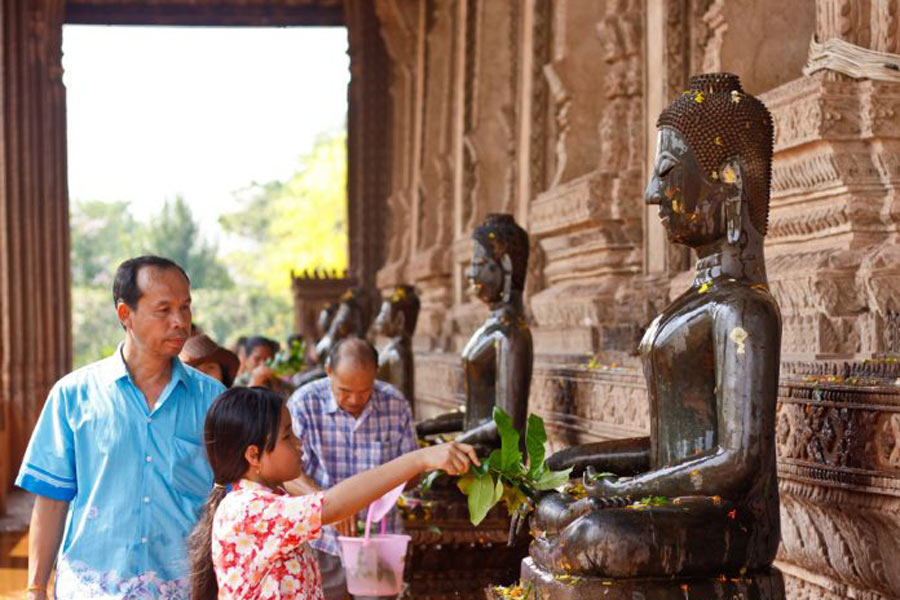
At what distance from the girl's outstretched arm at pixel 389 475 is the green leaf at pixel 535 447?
18 cm

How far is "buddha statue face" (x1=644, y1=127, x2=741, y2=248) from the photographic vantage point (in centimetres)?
312

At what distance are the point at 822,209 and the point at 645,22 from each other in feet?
8.69

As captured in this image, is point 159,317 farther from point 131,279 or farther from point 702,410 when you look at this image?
point 702,410

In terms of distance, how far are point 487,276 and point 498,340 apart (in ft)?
0.86

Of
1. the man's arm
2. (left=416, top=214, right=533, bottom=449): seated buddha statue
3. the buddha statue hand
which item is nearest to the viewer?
the buddha statue hand

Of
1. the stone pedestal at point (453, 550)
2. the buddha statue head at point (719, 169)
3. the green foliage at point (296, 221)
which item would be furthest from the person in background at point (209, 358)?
the green foliage at point (296, 221)

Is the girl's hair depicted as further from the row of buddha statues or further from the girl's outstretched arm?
the row of buddha statues

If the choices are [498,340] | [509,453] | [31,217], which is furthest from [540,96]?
[31,217]

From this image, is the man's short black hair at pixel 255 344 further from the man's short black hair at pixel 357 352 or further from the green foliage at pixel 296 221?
the green foliage at pixel 296 221

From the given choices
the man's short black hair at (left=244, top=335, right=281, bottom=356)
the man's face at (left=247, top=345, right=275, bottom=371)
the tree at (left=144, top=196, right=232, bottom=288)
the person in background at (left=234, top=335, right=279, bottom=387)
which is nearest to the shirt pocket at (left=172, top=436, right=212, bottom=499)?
the person in background at (left=234, top=335, right=279, bottom=387)

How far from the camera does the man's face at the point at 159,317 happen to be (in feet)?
12.5

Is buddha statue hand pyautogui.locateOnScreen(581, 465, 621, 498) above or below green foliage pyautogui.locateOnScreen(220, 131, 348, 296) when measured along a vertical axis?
below

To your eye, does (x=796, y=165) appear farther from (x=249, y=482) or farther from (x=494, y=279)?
(x=249, y=482)

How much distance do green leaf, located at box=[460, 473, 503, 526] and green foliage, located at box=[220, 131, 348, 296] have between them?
137 ft
